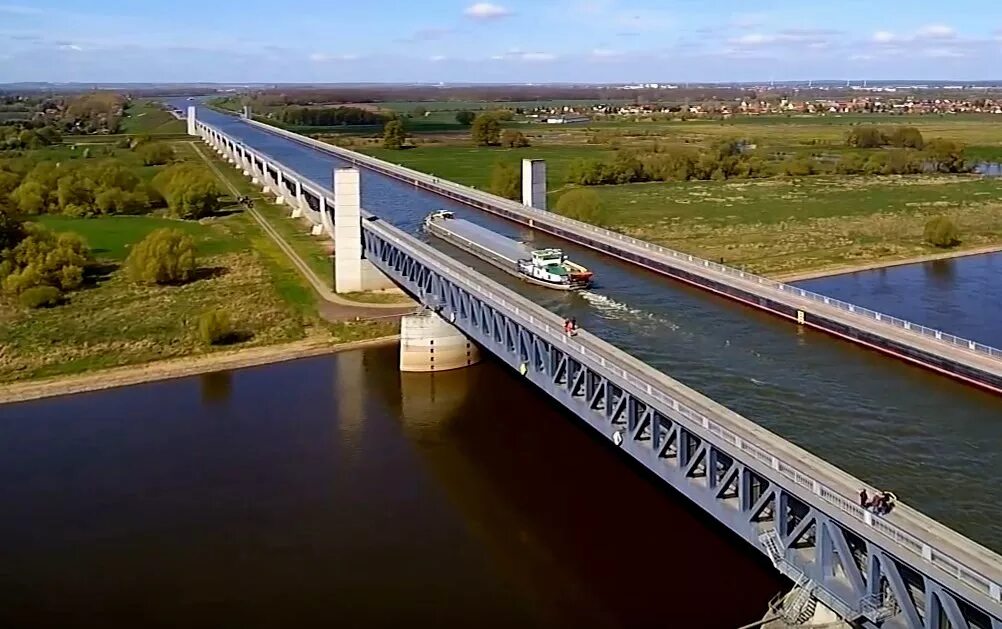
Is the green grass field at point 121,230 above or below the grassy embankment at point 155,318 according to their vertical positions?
above

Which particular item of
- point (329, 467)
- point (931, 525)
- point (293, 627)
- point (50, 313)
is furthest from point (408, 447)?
point (50, 313)

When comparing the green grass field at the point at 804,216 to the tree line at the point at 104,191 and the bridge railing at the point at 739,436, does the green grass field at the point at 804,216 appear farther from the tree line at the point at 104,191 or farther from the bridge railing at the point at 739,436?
the tree line at the point at 104,191

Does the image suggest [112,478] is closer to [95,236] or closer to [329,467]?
[329,467]

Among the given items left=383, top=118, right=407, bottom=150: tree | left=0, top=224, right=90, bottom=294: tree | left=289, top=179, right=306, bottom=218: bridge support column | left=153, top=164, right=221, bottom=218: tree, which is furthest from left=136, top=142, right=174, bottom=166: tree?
left=0, top=224, right=90, bottom=294: tree

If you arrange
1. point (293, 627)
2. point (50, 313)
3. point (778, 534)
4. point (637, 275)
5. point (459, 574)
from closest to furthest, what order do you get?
point (778, 534)
point (293, 627)
point (459, 574)
point (637, 275)
point (50, 313)

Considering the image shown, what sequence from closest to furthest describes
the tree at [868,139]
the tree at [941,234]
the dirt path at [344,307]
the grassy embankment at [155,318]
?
the grassy embankment at [155,318]
the dirt path at [344,307]
the tree at [941,234]
the tree at [868,139]

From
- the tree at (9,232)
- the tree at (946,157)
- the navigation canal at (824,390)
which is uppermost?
the tree at (946,157)

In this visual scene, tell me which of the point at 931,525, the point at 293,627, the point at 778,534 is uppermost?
the point at 931,525

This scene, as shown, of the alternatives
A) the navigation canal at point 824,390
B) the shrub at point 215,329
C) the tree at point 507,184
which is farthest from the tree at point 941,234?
the shrub at point 215,329
